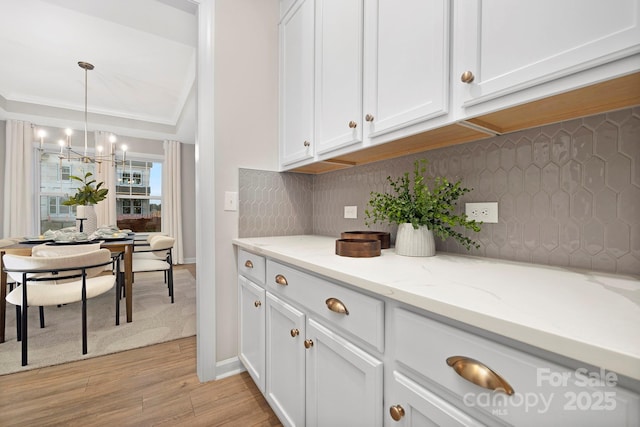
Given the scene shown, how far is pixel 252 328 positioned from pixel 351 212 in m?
0.93

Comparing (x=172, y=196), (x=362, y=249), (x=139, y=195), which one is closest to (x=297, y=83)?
(x=362, y=249)

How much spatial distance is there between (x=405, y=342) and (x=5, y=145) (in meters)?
6.65

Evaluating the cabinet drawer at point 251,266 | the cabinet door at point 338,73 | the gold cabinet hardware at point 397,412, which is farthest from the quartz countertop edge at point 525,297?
the cabinet door at point 338,73

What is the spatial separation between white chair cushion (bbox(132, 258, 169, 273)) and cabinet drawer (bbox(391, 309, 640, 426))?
3.31m

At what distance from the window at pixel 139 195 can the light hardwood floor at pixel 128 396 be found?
420cm

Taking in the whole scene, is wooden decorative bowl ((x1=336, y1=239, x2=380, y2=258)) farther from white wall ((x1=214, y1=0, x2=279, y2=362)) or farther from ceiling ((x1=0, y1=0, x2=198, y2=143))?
ceiling ((x1=0, y1=0, x2=198, y2=143))

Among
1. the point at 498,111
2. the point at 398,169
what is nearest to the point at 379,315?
the point at 498,111

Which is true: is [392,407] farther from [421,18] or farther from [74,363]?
[74,363]

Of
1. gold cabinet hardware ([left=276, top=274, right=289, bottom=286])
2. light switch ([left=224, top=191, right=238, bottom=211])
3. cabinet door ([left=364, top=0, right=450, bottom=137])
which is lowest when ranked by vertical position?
gold cabinet hardware ([left=276, top=274, right=289, bottom=286])

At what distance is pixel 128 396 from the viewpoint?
1.60m

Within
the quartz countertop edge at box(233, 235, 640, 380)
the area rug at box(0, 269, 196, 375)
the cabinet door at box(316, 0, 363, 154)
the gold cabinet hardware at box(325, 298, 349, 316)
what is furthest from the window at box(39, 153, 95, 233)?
the quartz countertop edge at box(233, 235, 640, 380)

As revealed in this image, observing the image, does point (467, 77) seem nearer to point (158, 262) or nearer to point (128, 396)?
point (128, 396)

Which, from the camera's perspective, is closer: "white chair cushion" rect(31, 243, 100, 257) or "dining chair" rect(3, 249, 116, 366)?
"dining chair" rect(3, 249, 116, 366)

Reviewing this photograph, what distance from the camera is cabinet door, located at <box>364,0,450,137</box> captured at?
918mm
